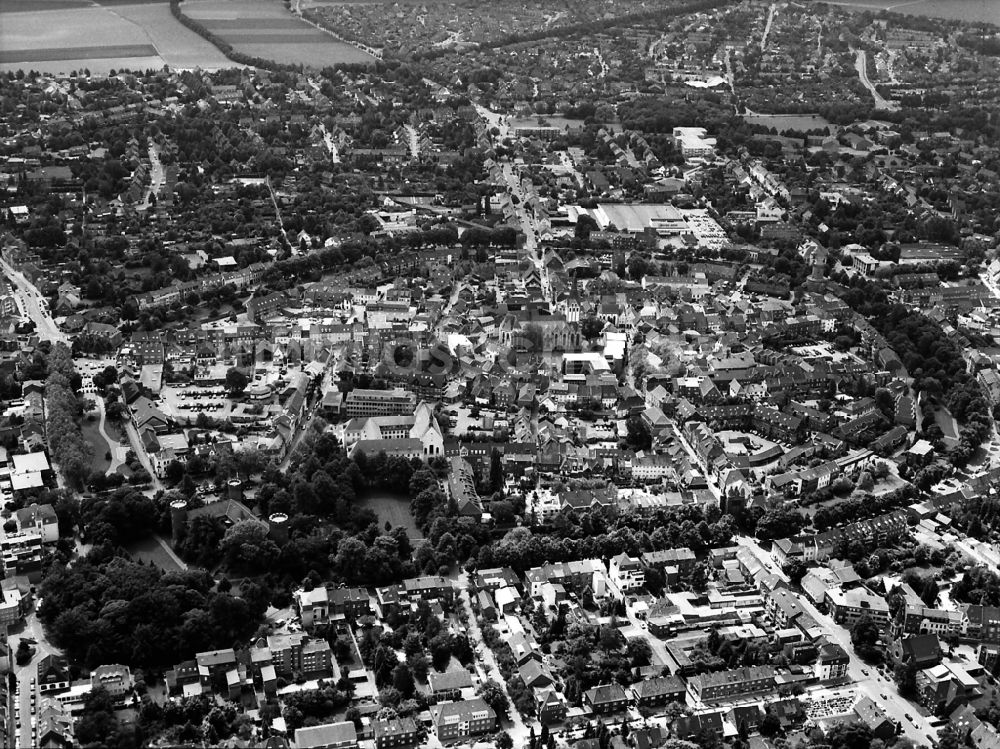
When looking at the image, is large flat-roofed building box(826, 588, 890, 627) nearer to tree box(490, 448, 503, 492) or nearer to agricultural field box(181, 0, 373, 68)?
tree box(490, 448, 503, 492)

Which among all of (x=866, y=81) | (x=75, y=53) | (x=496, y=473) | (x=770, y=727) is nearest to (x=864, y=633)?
(x=770, y=727)

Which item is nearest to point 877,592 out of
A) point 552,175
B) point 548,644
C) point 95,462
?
point 548,644

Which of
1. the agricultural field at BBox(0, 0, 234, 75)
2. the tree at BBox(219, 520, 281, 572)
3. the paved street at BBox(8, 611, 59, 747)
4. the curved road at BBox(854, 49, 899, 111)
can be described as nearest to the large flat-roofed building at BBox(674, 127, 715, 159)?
the curved road at BBox(854, 49, 899, 111)

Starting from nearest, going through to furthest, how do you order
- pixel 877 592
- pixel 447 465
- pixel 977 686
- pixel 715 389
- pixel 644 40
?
pixel 977 686 < pixel 877 592 < pixel 447 465 < pixel 715 389 < pixel 644 40

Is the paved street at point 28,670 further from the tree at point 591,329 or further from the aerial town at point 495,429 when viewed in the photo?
the tree at point 591,329

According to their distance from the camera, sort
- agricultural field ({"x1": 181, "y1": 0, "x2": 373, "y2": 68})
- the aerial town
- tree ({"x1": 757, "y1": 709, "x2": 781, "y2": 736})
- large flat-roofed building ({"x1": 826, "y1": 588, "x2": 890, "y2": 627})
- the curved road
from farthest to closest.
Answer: agricultural field ({"x1": 181, "y1": 0, "x2": 373, "y2": 68})
the curved road
large flat-roofed building ({"x1": 826, "y1": 588, "x2": 890, "y2": 627})
the aerial town
tree ({"x1": 757, "y1": 709, "x2": 781, "y2": 736})

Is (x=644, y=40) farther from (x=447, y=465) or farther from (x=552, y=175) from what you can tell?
(x=447, y=465)

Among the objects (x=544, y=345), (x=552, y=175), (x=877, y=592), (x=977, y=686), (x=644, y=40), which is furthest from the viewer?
(x=644, y=40)

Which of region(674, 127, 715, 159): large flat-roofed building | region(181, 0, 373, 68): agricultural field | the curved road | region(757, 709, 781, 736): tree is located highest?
region(757, 709, 781, 736): tree
